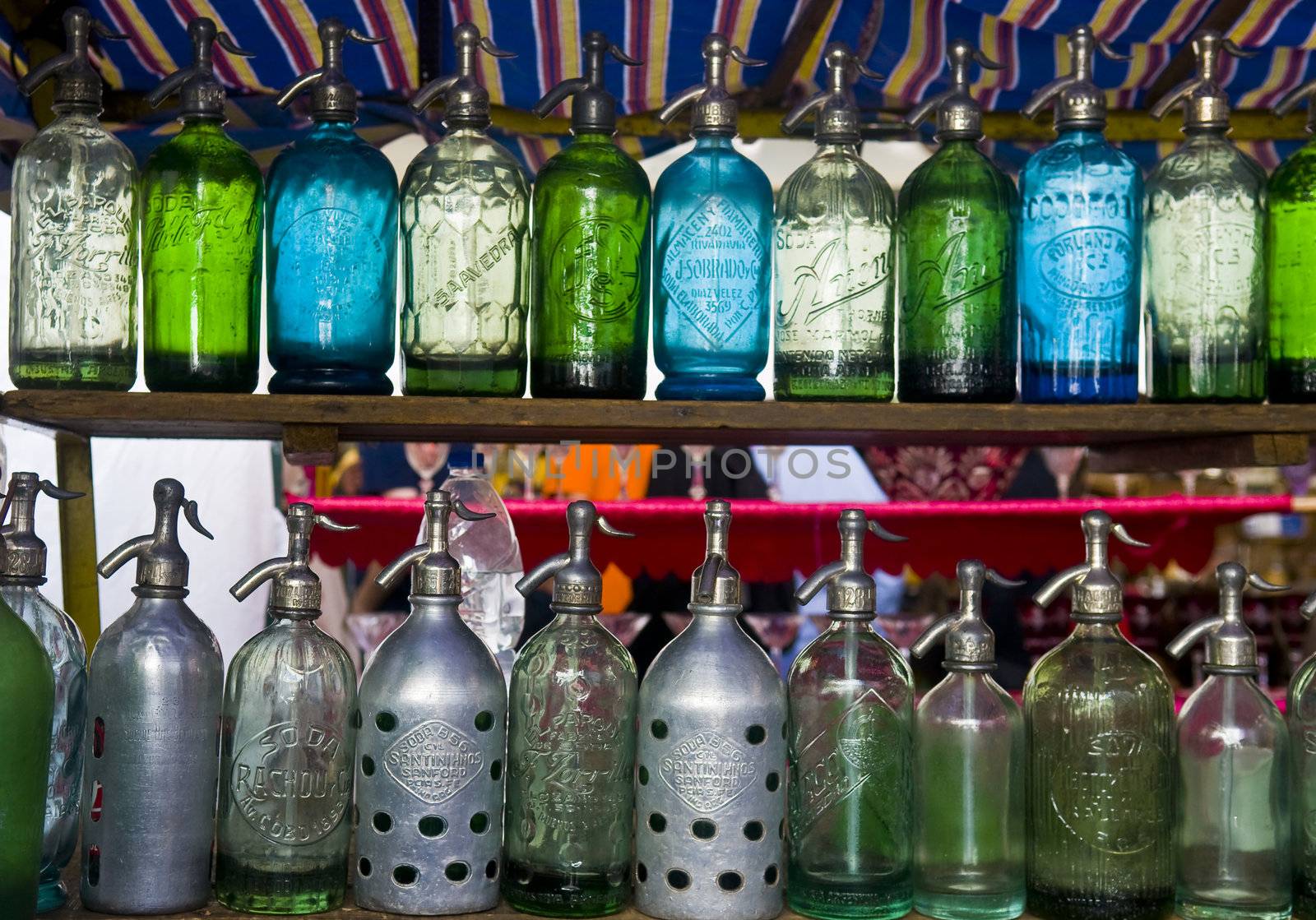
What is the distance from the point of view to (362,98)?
1722 mm

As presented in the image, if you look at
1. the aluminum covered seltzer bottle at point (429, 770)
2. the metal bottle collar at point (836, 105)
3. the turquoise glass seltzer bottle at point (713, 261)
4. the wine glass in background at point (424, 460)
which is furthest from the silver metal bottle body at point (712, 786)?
the wine glass in background at point (424, 460)

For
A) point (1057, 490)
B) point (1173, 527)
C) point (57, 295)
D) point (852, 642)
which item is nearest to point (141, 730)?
point (57, 295)

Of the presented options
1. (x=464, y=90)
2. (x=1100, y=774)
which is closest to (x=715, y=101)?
(x=464, y=90)

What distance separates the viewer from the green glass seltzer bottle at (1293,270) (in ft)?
4.03

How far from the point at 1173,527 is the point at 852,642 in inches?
80.0

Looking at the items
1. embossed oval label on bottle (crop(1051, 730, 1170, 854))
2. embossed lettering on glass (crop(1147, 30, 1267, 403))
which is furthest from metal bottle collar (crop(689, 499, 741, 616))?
embossed lettering on glass (crop(1147, 30, 1267, 403))

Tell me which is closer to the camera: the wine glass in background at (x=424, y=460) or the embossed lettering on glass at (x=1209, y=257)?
the embossed lettering on glass at (x=1209, y=257)

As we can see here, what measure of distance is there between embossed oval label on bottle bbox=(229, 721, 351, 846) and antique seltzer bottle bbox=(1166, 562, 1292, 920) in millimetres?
713

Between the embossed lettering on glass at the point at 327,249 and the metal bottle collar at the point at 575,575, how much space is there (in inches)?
7.9

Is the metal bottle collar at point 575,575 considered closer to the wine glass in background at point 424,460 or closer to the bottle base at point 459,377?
the bottle base at point 459,377

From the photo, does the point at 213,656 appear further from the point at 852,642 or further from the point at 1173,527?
the point at 1173,527

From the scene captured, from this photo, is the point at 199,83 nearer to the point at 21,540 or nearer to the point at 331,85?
the point at 331,85

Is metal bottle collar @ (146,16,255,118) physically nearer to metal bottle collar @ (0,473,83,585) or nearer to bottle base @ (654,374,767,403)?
metal bottle collar @ (0,473,83,585)

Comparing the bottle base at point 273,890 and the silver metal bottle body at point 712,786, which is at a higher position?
the silver metal bottle body at point 712,786
